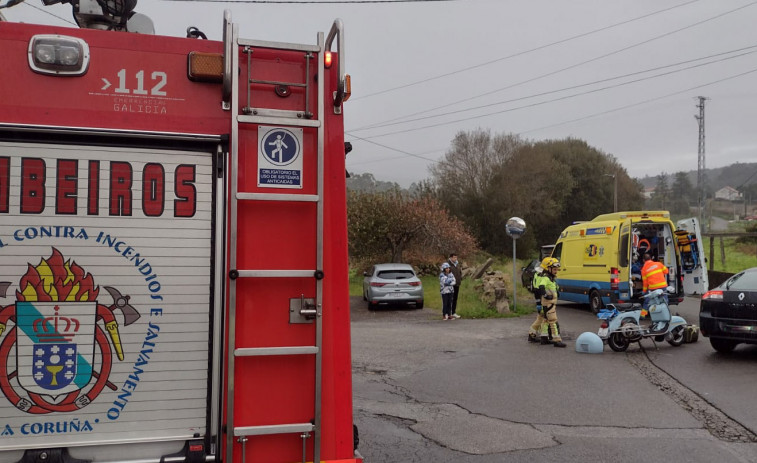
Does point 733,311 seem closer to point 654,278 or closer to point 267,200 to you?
point 654,278

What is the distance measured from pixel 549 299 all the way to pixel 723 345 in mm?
2963

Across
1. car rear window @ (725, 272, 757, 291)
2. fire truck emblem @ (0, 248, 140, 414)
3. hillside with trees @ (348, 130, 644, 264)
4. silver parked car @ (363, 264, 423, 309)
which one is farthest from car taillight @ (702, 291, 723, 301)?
hillside with trees @ (348, 130, 644, 264)

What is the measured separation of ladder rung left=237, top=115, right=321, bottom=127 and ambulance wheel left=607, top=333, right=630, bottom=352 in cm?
998

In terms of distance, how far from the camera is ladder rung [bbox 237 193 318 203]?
3.15 metres

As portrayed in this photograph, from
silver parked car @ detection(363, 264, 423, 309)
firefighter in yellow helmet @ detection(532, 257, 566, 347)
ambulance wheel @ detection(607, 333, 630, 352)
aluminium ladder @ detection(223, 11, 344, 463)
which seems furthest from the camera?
silver parked car @ detection(363, 264, 423, 309)

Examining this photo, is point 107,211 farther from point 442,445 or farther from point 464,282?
point 464,282

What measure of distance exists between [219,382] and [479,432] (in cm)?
453

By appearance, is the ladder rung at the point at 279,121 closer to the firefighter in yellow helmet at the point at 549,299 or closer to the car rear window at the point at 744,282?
the car rear window at the point at 744,282

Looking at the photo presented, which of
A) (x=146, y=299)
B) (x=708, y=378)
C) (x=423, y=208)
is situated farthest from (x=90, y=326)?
(x=423, y=208)

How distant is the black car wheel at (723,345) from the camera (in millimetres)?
11484

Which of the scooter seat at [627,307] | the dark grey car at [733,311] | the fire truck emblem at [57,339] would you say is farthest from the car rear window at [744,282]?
the fire truck emblem at [57,339]

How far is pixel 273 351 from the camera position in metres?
3.16

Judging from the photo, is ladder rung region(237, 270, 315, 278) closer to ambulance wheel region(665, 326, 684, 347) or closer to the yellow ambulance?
ambulance wheel region(665, 326, 684, 347)

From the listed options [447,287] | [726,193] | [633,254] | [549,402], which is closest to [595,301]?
[633,254]
